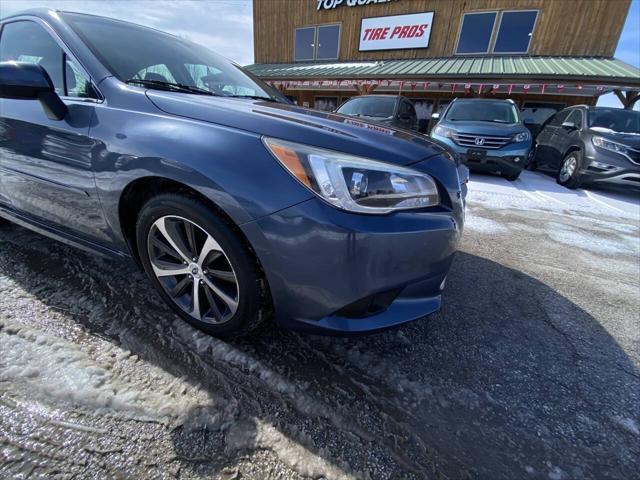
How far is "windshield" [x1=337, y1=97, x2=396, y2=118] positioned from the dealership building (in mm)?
5855

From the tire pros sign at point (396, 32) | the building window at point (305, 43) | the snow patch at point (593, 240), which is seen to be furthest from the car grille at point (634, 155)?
the building window at point (305, 43)

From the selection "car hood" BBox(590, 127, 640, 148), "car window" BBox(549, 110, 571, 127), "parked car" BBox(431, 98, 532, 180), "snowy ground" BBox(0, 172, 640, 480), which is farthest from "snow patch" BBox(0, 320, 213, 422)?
"car window" BBox(549, 110, 571, 127)

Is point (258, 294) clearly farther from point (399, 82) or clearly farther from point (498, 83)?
point (399, 82)

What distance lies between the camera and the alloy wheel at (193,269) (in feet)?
4.74

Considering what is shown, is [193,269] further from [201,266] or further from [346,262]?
[346,262]

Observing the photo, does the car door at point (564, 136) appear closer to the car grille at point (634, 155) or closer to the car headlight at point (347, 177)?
the car grille at point (634, 155)

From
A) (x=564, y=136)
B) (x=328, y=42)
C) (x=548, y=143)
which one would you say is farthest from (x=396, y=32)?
(x=564, y=136)

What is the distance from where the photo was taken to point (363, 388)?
1.41 m

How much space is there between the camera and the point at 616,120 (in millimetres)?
6043

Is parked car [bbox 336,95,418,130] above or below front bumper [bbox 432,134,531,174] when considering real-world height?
above

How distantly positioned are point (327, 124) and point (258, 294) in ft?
2.83

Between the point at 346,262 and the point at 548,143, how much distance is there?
8174mm

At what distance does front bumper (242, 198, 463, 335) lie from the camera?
1.17 metres

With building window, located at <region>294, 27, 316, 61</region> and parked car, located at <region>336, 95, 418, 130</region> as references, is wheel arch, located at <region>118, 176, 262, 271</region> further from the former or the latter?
building window, located at <region>294, 27, 316, 61</region>
